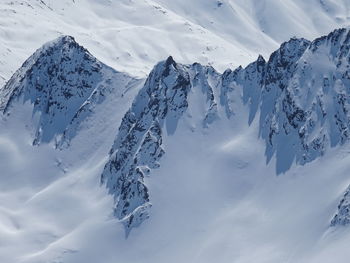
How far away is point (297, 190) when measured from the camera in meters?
196

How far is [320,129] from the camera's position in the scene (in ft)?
653

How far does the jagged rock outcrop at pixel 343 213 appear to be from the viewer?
180 metres

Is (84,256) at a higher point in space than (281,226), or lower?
higher

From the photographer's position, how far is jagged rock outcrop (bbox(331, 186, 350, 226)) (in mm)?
180000

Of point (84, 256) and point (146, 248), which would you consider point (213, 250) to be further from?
point (84, 256)

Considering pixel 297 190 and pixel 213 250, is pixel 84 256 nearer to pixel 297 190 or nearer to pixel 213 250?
pixel 213 250

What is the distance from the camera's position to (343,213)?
181 m

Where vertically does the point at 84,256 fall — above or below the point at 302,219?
above

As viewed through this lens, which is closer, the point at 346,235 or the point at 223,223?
the point at 346,235

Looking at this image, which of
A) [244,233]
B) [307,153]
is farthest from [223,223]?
[307,153]

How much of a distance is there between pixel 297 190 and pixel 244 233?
596 inches

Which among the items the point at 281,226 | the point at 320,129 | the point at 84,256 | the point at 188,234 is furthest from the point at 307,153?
the point at 84,256

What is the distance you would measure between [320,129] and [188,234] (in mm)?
36447

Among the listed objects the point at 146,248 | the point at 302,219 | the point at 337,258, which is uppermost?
the point at 146,248
